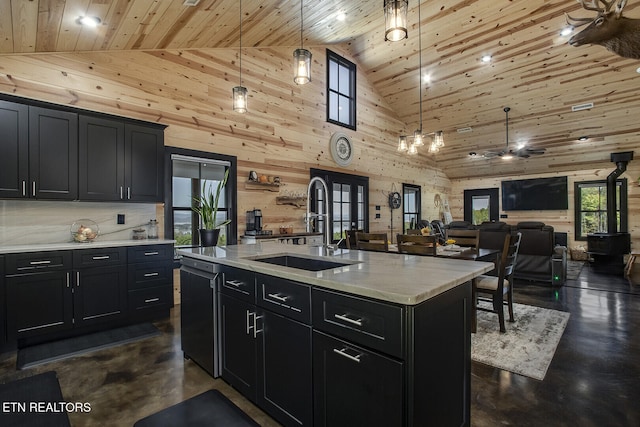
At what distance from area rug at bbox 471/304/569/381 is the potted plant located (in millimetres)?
3113

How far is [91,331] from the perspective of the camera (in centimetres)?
337

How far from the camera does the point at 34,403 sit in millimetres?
1856

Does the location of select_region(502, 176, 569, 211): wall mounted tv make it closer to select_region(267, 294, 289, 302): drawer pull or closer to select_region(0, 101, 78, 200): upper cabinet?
select_region(267, 294, 289, 302): drawer pull

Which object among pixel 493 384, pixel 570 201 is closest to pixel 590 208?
pixel 570 201

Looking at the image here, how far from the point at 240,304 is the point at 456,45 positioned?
6070mm

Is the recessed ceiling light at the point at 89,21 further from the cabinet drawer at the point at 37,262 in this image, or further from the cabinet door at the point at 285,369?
the cabinet door at the point at 285,369

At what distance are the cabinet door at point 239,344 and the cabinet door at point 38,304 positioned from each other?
6.36 feet

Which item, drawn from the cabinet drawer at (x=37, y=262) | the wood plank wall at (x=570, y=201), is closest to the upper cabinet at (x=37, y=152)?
the cabinet drawer at (x=37, y=262)

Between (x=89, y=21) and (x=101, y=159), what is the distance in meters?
1.31

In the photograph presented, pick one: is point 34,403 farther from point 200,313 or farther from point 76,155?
point 76,155

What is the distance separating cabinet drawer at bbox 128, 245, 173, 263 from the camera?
3.50m

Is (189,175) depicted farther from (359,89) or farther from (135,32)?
(359,89)

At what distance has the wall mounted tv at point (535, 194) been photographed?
8914 mm

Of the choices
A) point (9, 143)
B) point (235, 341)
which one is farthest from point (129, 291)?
point (235, 341)
